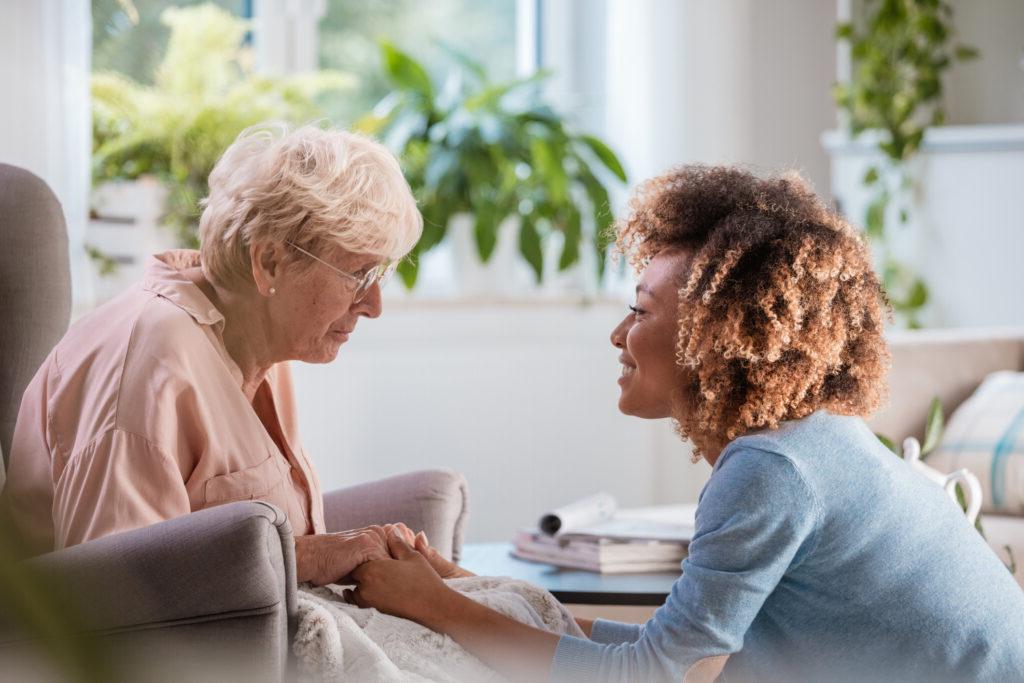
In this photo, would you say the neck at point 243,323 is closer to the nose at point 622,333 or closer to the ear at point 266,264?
the ear at point 266,264

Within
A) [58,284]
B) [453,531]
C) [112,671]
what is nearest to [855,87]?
[453,531]

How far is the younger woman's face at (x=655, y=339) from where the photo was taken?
1.30m

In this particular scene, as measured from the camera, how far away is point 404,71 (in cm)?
331

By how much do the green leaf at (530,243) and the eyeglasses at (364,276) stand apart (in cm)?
167

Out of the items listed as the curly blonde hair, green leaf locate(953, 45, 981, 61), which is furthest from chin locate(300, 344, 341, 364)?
green leaf locate(953, 45, 981, 61)

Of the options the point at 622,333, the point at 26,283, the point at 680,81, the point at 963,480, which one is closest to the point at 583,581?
the point at 963,480

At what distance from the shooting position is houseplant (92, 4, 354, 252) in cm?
302

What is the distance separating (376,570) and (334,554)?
7cm

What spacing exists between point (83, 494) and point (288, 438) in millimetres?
376

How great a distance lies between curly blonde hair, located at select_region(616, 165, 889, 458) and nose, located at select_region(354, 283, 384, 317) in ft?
1.60

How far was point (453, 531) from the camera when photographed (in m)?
1.92

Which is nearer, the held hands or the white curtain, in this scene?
the held hands

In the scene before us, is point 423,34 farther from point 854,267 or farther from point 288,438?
point 854,267

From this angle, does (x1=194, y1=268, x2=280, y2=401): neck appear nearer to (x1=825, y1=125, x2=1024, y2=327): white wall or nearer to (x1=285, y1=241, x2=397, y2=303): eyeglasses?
(x1=285, y1=241, x2=397, y2=303): eyeglasses
